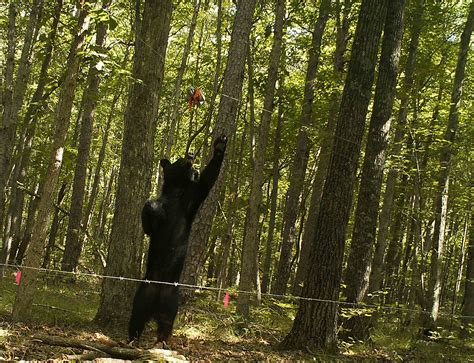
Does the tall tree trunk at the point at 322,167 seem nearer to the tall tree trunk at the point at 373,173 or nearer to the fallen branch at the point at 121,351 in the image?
the tall tree trunk at the point at 373,173

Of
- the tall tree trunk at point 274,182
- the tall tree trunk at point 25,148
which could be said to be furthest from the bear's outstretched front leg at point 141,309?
the tall tree trunk at point 274,182

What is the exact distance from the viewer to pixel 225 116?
9266mm

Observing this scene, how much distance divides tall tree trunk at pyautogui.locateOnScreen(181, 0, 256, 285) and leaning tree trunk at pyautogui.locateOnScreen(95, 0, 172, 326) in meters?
1.68

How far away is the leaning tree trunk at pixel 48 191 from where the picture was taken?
6484 mm

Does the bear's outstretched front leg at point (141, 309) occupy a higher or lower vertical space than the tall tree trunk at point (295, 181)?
lower

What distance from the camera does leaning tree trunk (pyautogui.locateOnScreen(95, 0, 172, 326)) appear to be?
23.9 feet

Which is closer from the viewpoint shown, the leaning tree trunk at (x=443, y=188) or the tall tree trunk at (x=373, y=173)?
the tall tree trunk at (x=373, y=173)

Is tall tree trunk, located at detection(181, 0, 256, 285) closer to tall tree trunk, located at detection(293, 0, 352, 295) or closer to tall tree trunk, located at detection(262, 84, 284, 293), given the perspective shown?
tall tree trunk, located at detection(293, 0, 352, 295)

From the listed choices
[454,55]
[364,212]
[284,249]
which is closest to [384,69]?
[364,212]

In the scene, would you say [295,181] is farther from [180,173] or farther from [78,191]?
[180,173]

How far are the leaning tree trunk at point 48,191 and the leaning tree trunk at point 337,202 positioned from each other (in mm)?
3923

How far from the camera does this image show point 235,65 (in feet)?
30.7

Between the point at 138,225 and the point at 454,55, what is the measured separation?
1596cm

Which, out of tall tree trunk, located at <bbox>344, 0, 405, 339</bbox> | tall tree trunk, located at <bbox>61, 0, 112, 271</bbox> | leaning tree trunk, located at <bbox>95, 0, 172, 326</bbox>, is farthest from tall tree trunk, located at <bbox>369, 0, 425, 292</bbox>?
tall tree trunk, located at <bbox>61, 0, 112, 271</bbox>
